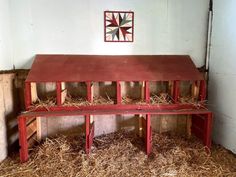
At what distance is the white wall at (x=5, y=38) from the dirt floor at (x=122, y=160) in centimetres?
126

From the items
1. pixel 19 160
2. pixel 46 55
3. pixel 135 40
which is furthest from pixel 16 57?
pixel 135 40

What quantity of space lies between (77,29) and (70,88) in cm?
92

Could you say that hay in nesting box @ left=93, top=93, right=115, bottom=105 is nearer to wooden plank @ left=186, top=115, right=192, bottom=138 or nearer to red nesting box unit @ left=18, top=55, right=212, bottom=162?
red nesting box unit @ left=18, top=55, right=212, bottom=162

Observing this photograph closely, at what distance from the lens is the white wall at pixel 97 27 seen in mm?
3314

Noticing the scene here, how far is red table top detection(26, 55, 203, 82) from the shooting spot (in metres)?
2.99

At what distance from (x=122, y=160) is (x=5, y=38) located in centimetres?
230

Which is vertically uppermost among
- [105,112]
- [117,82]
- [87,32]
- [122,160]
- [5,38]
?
[87,32]

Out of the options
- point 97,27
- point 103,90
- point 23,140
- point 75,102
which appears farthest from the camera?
point 103,90

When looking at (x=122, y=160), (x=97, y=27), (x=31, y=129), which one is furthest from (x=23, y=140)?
(x=97, y=27)

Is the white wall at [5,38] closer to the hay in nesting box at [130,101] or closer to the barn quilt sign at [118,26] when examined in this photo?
the barn quilt sign at [118,26]

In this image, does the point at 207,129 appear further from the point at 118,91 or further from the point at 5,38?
the point at 5,38

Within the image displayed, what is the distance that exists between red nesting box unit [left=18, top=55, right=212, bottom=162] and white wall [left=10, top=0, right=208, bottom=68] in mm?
180

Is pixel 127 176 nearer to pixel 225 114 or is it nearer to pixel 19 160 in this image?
pixel 19 160

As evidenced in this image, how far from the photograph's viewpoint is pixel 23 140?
279 centimetres
